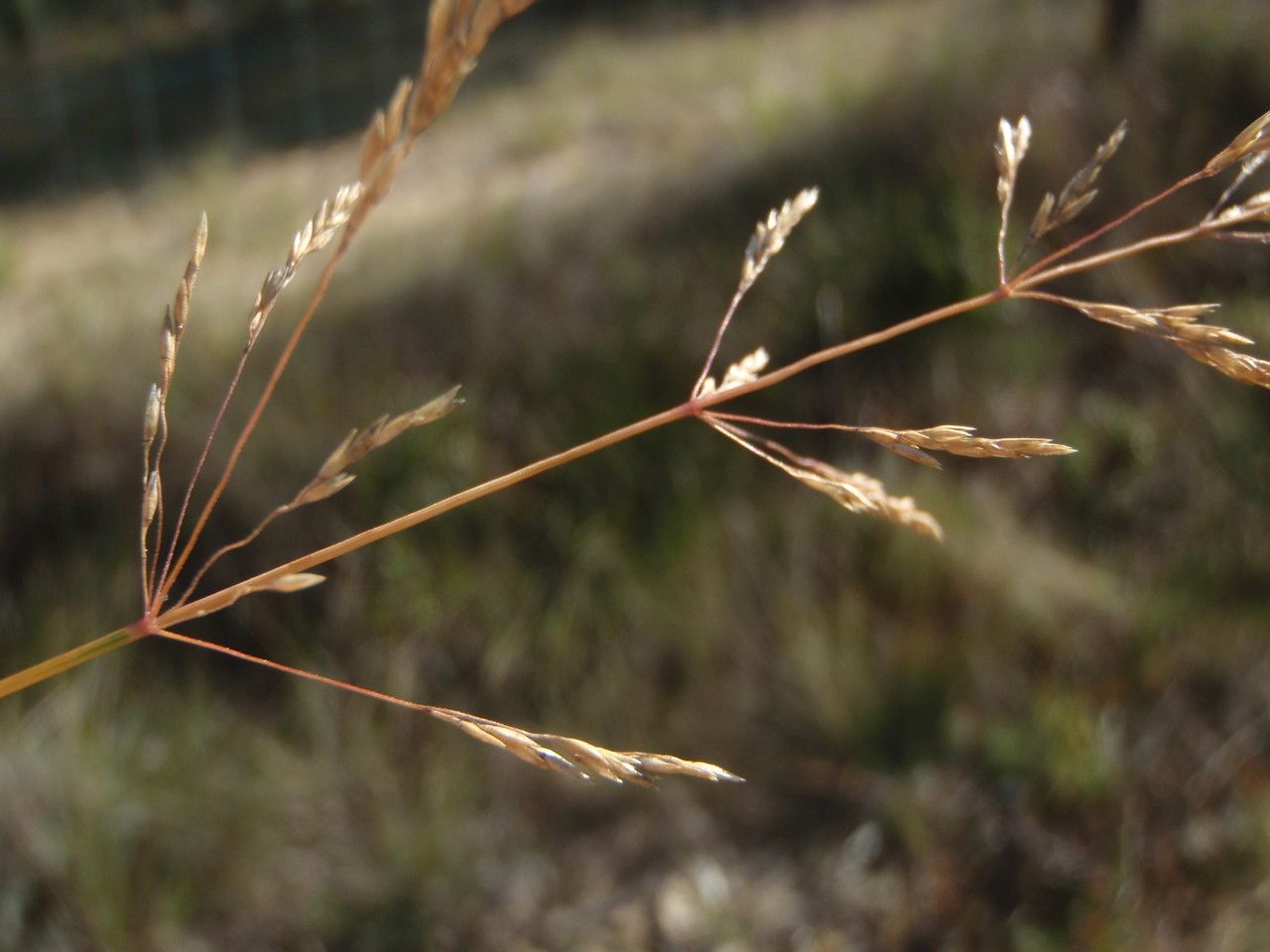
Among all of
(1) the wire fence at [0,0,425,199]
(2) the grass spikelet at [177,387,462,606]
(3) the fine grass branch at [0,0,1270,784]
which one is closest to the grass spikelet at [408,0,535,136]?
(3) the fine grass branch at [0,0,1270,784]

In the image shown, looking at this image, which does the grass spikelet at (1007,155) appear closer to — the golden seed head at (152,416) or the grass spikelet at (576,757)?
the grass spikelet at (576,757)

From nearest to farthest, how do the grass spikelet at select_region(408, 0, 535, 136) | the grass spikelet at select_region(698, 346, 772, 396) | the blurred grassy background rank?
the grass spikelet at select_region(408, 0, 535, 136), the grass spikelet at select_region(698, 346, 772, 396), the blurred grassy background

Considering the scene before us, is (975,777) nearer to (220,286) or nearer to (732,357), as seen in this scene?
(732,357)

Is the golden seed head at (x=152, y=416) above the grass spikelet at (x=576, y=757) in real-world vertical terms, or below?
above

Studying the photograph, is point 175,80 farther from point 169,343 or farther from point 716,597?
point 169,343

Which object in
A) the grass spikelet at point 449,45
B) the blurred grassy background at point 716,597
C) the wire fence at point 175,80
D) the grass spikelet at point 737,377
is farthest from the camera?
the wire fence at point 175,80

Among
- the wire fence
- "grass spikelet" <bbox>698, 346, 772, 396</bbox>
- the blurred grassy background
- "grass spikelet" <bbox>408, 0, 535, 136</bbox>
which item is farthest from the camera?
the wire fence

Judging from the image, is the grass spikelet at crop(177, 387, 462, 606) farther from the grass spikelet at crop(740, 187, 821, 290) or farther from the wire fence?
the wire fence

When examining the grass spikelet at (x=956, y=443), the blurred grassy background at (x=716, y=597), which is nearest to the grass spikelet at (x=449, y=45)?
the grass spikelet at (x=956, y=443)
